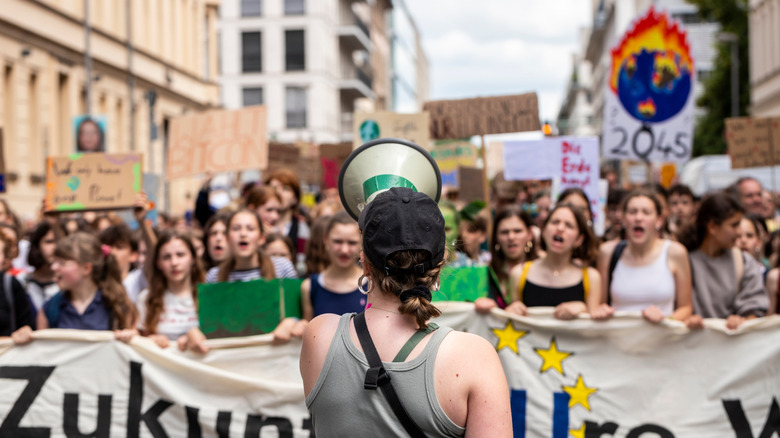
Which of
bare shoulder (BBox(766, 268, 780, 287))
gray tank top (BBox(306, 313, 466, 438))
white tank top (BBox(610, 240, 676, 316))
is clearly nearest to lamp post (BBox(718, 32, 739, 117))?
bare shoulder (BBox(766, 268, 780, 287))

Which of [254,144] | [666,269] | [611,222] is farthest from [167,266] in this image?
[611,222]

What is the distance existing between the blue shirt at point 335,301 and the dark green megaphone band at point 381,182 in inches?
87.7

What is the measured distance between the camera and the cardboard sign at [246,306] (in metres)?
5.13

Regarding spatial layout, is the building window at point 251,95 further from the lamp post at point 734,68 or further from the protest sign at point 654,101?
the protest sign at point 654,101

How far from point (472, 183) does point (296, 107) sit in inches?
1620

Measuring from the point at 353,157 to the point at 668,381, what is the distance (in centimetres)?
281

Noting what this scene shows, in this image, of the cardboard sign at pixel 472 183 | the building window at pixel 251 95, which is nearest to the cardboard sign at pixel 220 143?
the cardboard sign at pixel 472 183

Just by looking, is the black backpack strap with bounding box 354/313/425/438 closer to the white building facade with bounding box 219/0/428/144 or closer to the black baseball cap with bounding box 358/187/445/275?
the black baseball cap with bounding box 358/187/445/275

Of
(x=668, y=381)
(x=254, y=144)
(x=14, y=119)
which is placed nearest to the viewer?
(x=668, y=381)

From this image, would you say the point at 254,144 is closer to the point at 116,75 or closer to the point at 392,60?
the point at 116,75

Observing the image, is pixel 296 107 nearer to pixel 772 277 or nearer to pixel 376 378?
pixel 772 277

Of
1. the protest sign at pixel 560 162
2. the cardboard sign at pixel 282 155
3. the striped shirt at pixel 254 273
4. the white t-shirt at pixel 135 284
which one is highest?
the cardboard sign at pixel 282 155

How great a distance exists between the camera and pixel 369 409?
2.43 metres

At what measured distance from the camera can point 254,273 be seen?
18.9 ft
